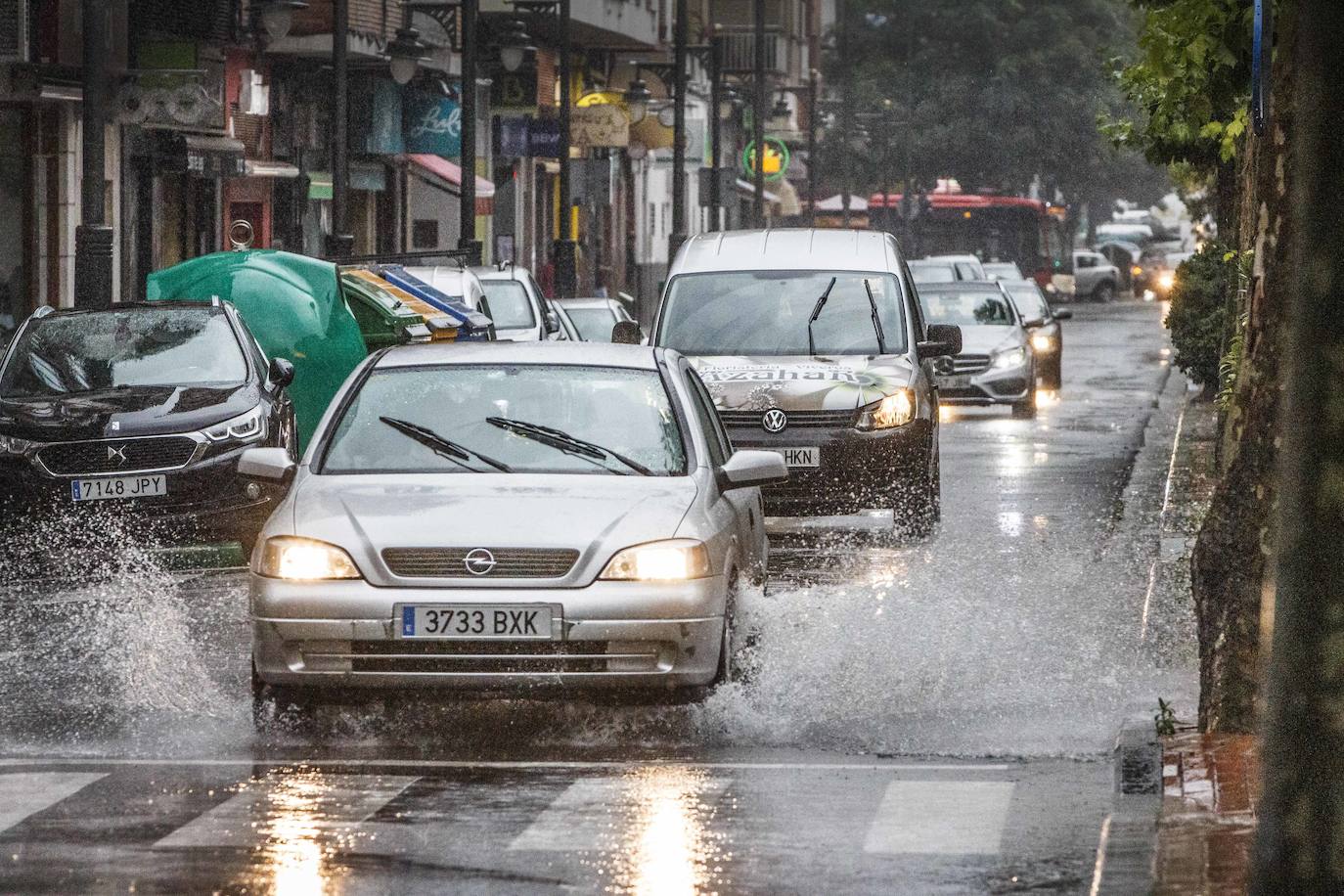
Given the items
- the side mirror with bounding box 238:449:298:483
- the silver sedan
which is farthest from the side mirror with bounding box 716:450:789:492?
the side mirror with bounding box 238:449:298:483

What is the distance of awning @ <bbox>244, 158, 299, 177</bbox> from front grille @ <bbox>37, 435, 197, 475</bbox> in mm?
19058

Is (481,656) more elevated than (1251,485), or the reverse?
(1251,485)

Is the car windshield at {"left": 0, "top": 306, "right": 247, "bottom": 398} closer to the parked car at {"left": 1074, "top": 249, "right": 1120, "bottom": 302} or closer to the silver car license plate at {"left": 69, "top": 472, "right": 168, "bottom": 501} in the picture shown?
the silver car license plate at {"left": 69, "top": 472, "right": 168, "bottom": 501}

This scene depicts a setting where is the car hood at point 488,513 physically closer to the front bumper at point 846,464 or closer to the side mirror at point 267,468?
the side mirror at point 267,468

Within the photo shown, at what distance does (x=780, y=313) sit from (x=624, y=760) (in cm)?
876

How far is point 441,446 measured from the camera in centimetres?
990

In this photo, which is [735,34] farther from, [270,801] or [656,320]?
[270,801]

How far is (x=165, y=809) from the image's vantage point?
7.79m

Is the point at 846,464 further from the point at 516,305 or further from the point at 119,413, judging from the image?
the point at 516,305

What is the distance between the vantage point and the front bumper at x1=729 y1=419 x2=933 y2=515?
16188 mm

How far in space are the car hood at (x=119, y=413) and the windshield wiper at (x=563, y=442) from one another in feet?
16.9

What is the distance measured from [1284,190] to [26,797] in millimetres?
3988

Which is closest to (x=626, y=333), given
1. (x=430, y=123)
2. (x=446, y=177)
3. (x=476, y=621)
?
(x=476, y=621)

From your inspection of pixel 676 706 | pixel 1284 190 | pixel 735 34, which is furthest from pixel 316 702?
pixel 735 34
